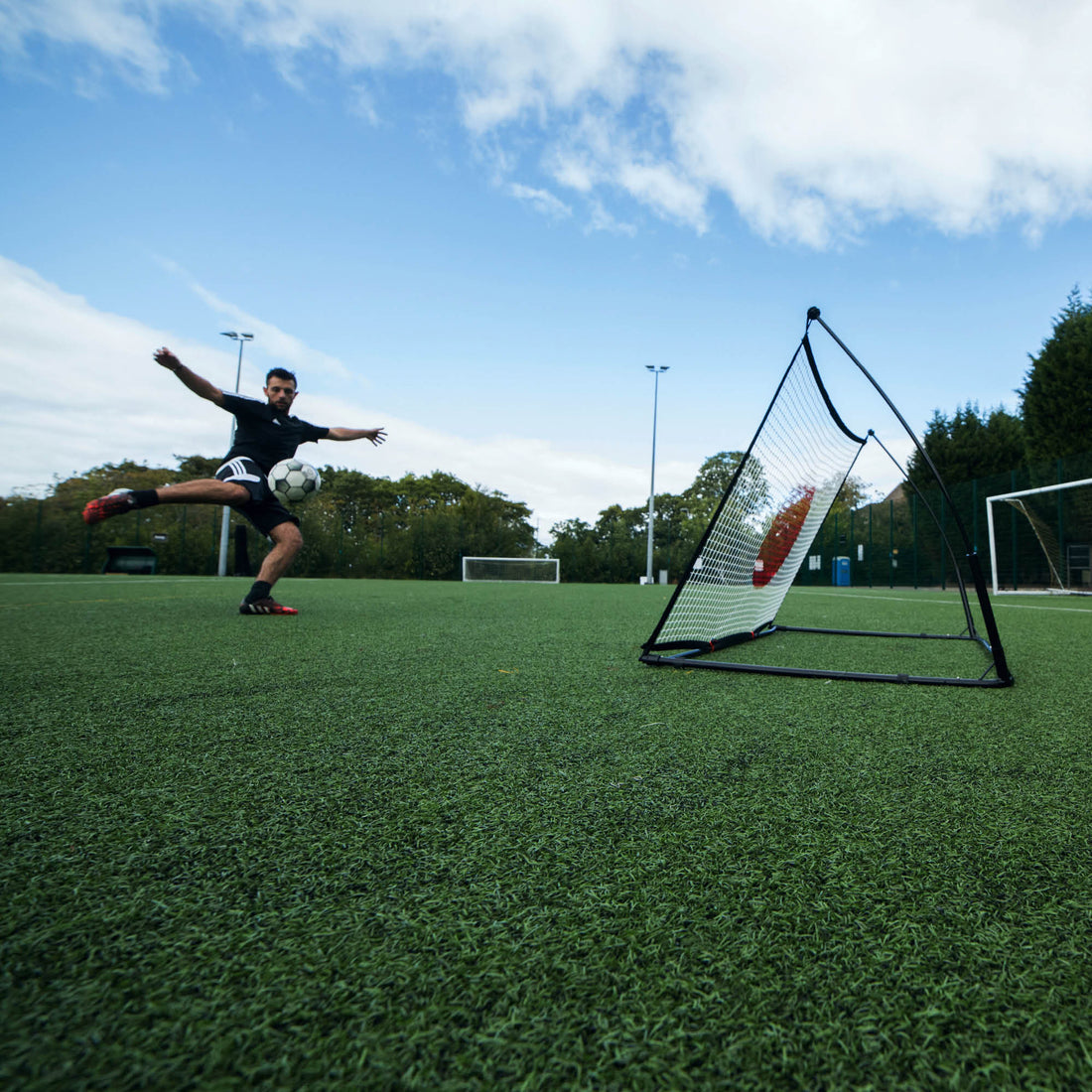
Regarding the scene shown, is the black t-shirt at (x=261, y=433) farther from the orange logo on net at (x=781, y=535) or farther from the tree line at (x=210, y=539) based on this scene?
the tree line at (x=210, y=539)

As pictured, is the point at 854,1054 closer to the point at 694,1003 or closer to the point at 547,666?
the point at 694,1003

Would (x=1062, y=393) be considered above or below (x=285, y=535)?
above

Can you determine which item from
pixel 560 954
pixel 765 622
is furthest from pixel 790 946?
pixel 765 622

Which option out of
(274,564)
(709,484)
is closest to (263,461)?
(274,564)

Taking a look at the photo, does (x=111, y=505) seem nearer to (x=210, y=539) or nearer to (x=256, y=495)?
(x=256, y=495)

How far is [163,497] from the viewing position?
11.6 feet

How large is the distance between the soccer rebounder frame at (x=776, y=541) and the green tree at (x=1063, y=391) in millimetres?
15271

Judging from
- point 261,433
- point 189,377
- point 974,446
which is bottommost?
point 261,433

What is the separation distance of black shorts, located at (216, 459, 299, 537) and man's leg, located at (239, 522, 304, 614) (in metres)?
0.05

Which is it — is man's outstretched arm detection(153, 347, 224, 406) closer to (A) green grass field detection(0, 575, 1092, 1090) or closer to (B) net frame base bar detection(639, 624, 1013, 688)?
(A) green grass field detection(0, 575, 1092, 1090)

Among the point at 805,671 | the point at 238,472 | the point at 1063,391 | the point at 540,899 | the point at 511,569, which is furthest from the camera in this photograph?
the point at 511,569

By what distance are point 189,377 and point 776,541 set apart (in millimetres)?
3464

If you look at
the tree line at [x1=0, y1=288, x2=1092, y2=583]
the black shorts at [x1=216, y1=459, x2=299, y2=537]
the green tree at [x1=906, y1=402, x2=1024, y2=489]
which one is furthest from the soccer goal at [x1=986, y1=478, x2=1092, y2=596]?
the black shorts at [x1=216, y1=459, x2=299, y2=537]

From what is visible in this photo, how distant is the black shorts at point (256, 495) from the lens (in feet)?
Answer: 13.0
